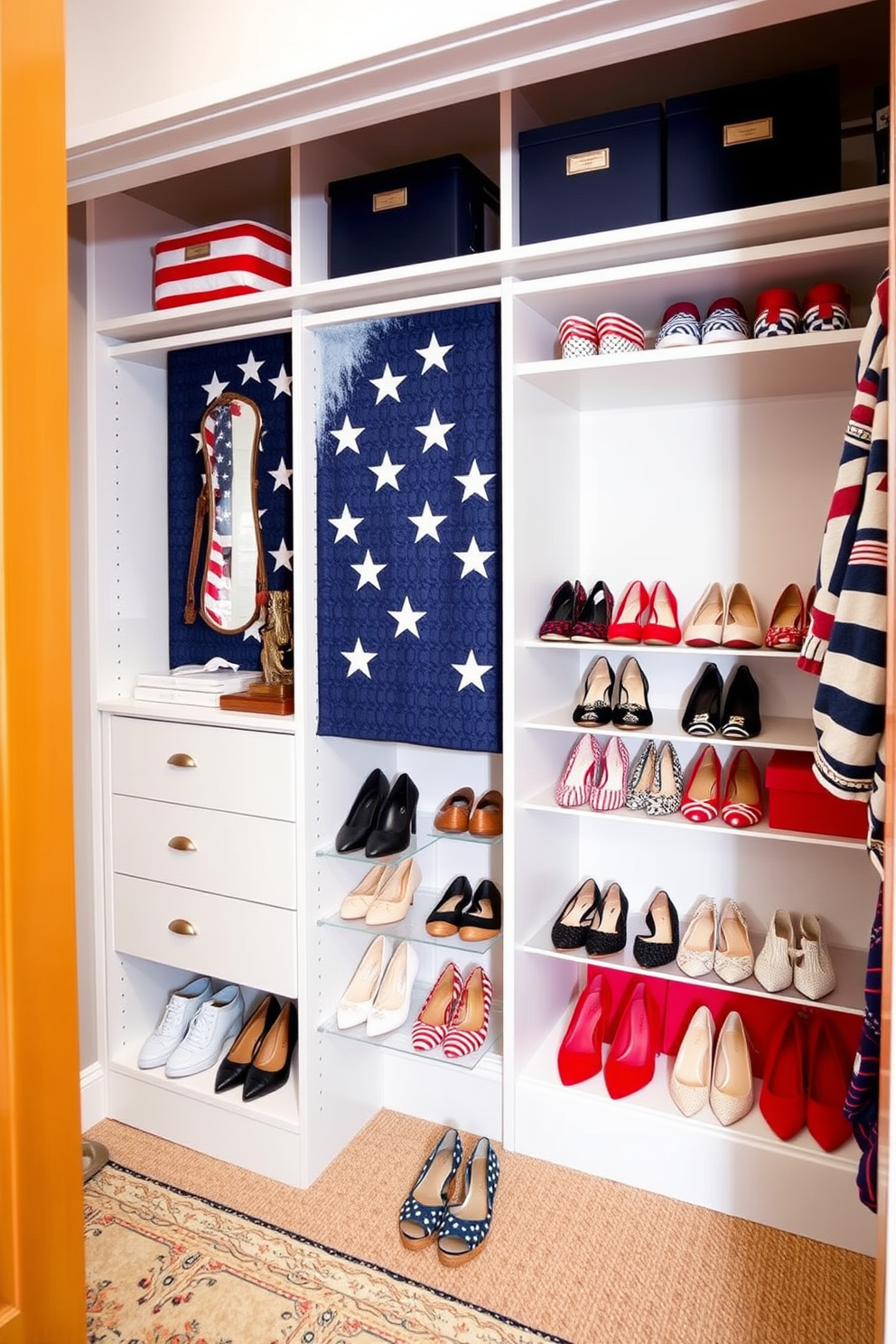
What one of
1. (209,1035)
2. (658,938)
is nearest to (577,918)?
(658,938)

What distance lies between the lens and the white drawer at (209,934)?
6.88ft

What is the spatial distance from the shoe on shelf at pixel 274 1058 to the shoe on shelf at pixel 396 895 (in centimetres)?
40

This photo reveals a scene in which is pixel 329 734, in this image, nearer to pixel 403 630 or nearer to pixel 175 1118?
pixel 403 630

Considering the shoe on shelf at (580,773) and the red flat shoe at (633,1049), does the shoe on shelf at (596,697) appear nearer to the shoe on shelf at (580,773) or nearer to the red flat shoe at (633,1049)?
the shoe on shelf at (580,773)

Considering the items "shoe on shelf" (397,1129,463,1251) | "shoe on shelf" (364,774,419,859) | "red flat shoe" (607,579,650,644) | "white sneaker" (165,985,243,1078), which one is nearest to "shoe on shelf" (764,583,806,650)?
"red flat shoe" (607,579,650,644)

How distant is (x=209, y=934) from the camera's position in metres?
2.19

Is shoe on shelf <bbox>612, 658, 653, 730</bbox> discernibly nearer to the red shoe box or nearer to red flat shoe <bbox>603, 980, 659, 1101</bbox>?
the red shoe box

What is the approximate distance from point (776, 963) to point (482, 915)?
67 cm

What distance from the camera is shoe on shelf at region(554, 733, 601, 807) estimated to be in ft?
6.77

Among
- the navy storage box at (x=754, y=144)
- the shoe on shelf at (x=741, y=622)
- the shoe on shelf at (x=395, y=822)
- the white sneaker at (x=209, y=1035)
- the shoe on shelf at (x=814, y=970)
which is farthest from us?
the white sneaker at (x=209, y=1035)

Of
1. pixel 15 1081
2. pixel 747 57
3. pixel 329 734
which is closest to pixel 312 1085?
pixel 329 734

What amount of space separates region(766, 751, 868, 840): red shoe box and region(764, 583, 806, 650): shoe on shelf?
26cm

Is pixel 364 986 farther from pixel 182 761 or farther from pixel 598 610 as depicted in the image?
pixel 598 610

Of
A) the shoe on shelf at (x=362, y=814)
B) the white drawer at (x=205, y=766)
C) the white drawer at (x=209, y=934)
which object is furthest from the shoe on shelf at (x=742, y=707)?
the white drawer at (x=209, y=934)
